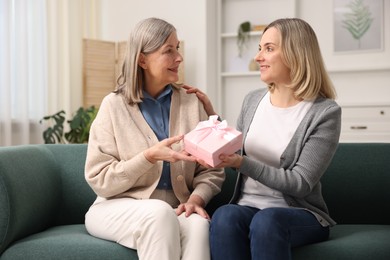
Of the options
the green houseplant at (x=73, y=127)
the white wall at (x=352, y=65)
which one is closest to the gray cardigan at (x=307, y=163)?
the green houseplant at (x=73, y=127)

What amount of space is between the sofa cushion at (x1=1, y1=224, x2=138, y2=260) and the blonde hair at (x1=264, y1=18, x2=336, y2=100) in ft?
2.70

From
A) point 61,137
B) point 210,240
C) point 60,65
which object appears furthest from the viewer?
point 60,65

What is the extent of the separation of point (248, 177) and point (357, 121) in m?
3.06

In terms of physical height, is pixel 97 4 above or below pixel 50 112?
above

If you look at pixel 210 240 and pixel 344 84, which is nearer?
pixel 210 240

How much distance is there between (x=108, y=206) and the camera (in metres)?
1.97

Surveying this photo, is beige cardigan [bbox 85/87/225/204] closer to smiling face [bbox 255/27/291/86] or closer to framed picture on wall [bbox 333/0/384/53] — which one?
smiling face [bbox 255/27/291/86]

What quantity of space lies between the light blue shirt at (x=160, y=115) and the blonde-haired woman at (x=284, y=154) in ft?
0.89

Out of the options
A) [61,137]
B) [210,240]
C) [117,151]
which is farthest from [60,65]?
[210,240]

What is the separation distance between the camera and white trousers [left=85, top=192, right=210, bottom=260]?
1.73 meters

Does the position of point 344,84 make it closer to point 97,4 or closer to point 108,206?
point 97,4

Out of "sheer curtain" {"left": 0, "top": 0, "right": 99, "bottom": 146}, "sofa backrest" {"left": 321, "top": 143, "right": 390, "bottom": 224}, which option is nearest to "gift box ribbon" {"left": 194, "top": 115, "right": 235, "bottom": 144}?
"sofa backrest" {"left": 321, "top": 143, "right": 390, "bottom": 224}

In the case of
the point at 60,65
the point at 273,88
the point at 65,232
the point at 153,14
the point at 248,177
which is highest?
the point at 153,14

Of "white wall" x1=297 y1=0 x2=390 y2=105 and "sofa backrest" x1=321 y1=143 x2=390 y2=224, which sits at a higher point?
"white wall" x1=297 y1=0 x2=390 y2=105
